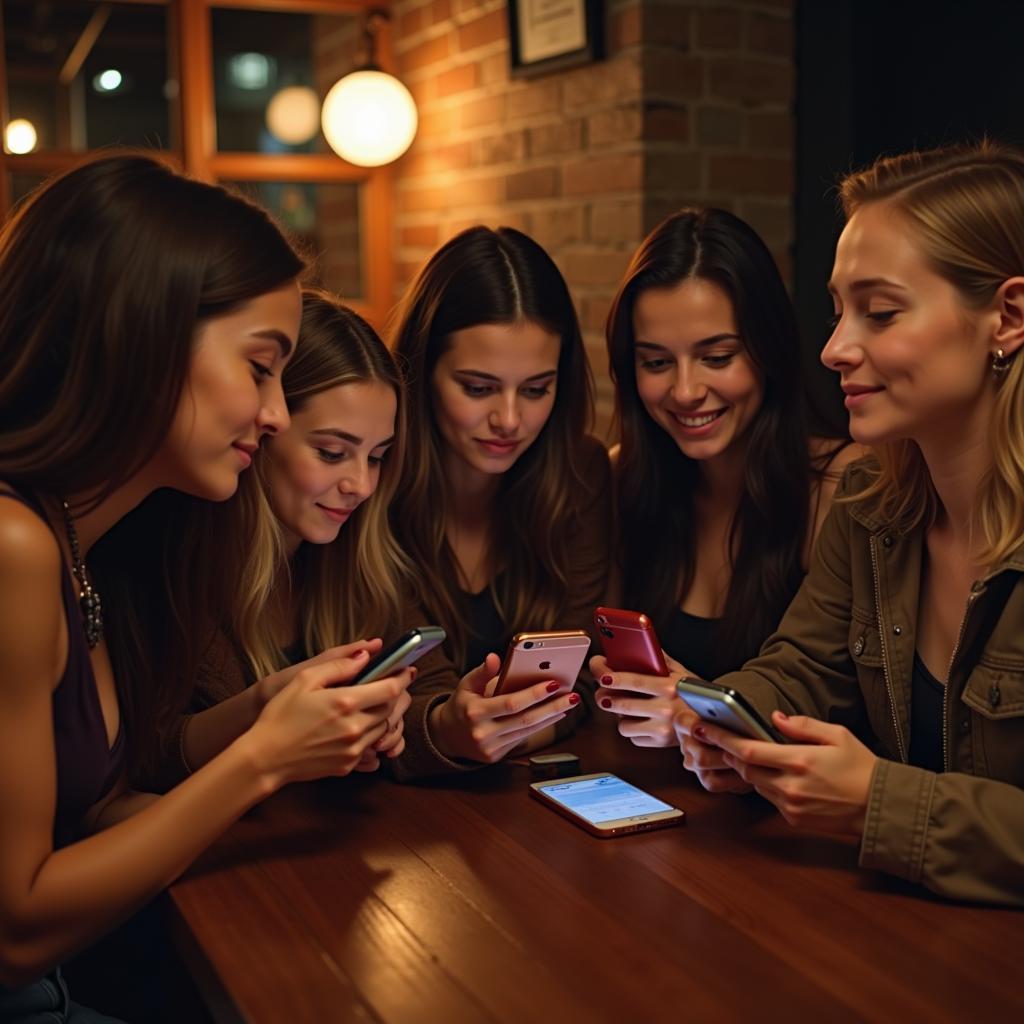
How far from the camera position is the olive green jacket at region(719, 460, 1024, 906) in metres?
1.38

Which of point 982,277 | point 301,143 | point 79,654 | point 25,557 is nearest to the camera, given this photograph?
point 25,557

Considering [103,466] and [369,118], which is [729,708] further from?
[369,118]

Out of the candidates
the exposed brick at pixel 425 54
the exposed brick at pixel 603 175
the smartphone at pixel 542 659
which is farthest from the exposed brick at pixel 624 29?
the smartphone at pixel 542 659

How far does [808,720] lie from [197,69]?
3894 mm

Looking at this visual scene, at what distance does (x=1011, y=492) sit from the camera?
1.56 m

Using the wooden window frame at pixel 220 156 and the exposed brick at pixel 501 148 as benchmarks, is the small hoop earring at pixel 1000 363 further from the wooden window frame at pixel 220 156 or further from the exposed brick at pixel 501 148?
the wooden window frame at pixel 220 156

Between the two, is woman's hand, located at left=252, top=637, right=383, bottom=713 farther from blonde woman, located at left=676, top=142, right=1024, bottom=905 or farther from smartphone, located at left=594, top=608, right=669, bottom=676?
blonde woman, located at left=676, top=142, right=1024, bottom=905

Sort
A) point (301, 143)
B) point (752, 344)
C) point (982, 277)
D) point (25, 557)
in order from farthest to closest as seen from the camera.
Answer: point (301, 143) < point (752, 344) < point (982, 277) < point (25, 557)

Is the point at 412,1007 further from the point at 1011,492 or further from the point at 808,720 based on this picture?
the point at 1011,492

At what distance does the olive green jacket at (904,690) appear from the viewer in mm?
1381

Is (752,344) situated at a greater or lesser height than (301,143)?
lesser

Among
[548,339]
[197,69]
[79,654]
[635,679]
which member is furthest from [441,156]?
[79,654]

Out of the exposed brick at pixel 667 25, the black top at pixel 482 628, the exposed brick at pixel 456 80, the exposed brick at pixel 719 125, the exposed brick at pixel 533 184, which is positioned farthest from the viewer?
the exposed brick at pixel 456 80

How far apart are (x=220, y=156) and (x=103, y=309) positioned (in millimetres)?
3517
